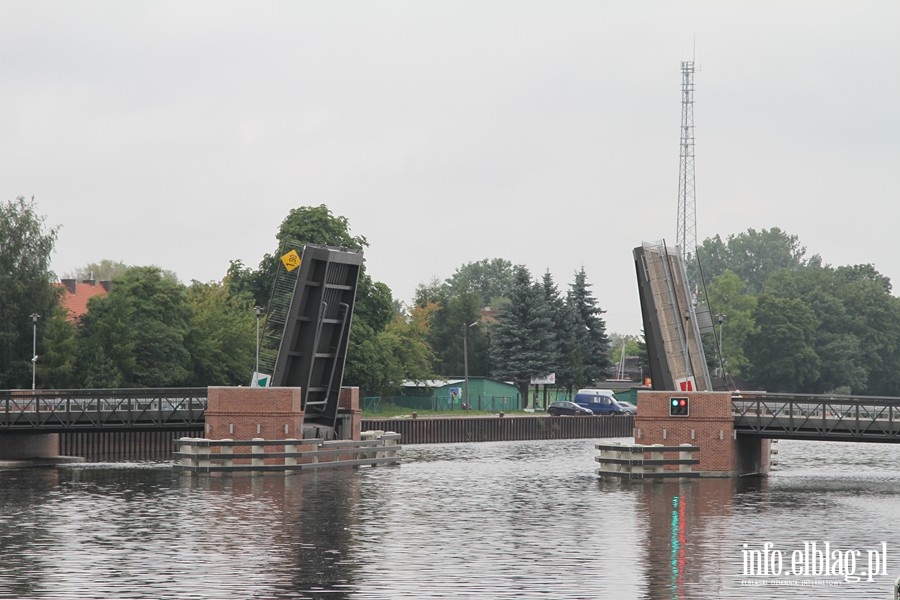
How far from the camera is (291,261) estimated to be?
49.2 m

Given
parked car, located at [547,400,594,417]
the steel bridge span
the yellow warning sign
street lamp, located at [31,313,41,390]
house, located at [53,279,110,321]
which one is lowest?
parked car, located at [547,400,594,417]

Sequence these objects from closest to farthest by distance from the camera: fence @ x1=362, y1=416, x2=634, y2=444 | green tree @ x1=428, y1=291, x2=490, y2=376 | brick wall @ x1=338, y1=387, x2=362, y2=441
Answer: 1. brick wall @ x1=338, y1=387, x2=362, y2=441
2. fence @ x1=362, y1=416, x2=634, y2=444
3. green tree @ x1=428, y1=291, x2=490, y2=376

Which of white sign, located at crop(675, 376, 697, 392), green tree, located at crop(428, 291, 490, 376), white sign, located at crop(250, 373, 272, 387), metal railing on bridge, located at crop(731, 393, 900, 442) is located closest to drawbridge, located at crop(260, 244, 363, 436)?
white sign, located at crop(250, 373, 272, 387)

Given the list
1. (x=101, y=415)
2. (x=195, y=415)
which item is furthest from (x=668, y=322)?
(x=101, y=415)

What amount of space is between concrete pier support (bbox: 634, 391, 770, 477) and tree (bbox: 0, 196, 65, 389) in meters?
31.4

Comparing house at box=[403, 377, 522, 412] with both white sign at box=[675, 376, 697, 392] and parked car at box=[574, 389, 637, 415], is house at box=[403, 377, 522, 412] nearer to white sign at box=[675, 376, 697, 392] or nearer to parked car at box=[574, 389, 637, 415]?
parked car at box=[574, 389, 637, 415]

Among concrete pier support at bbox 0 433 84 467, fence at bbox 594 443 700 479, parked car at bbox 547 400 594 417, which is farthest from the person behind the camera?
parked car at bbox 547 400 594 417

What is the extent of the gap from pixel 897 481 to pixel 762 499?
1182 cm

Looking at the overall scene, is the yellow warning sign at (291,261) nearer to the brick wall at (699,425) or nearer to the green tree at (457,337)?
the brick wall at (699,425)

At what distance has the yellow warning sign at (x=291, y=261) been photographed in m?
49.0

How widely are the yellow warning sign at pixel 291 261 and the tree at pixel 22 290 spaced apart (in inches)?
897

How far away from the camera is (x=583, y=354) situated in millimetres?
105250

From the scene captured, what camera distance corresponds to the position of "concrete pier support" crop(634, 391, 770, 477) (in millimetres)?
47750

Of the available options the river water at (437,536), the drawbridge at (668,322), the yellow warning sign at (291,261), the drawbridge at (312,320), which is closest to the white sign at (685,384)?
the drawbridge at (668,322)
